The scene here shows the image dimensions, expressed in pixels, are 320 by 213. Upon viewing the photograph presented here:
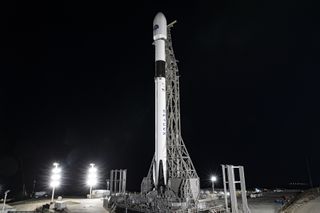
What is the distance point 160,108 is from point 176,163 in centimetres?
758

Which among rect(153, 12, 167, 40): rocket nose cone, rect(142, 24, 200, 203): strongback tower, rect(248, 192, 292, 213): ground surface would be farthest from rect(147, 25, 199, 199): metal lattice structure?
rect(248, 192, 292, 213): ground surface

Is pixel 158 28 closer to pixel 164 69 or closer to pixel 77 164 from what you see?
pixel 164 69

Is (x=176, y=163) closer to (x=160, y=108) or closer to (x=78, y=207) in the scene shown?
(x=160, y=108)

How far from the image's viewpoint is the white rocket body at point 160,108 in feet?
98.5

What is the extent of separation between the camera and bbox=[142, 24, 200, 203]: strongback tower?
28.7 metres

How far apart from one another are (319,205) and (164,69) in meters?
23.8

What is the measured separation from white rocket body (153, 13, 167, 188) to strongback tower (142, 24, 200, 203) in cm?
145

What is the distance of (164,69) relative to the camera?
33875 millimetres

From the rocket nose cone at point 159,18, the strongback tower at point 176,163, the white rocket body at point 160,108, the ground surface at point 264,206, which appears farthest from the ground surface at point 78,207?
the rocket nose cone at point 159,18

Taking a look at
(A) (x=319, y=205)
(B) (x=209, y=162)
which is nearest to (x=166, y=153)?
(A) (x=319, y=205)

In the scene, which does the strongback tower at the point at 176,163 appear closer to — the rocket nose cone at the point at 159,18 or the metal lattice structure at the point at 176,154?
the metal lattice structure at the point at 176,154

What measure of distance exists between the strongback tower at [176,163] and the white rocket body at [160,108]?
4.74 ft

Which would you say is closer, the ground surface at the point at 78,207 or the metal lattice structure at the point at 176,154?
the ground surface at the point at 78,207

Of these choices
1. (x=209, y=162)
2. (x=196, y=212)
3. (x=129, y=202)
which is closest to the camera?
(x=196, y=212)
